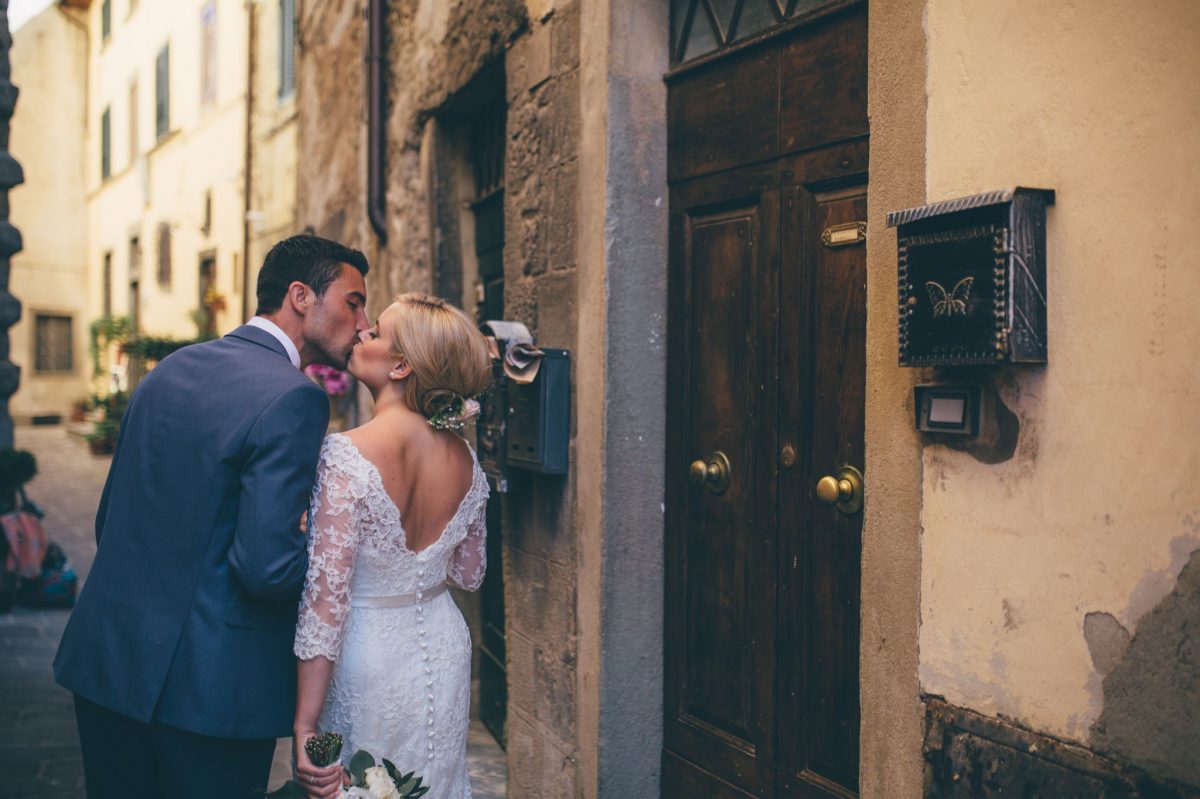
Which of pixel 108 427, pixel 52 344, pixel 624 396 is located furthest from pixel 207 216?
pixel 624 396

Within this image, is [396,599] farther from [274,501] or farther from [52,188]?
[52,188]

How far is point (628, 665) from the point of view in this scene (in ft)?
11.7

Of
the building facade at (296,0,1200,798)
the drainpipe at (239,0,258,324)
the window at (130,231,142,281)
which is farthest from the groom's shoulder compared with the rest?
the window at (130,231,142,281)

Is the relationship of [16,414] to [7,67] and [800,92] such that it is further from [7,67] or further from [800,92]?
[800,92]

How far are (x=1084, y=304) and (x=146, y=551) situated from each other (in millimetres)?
1992

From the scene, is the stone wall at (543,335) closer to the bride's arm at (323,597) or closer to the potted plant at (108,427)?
the bride's arm at (323,597)

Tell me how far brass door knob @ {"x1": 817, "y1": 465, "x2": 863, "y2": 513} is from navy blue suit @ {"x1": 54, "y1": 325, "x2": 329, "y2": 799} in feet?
4.28

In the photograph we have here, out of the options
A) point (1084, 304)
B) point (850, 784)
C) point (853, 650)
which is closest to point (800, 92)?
point (1084, 304)

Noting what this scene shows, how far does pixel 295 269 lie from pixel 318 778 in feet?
3.90

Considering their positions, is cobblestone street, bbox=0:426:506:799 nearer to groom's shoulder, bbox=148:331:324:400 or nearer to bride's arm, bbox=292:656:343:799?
bride's arm, bbox=292:656:343:799

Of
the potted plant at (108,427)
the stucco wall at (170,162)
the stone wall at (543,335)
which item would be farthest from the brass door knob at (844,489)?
the potted plant at (108,427)

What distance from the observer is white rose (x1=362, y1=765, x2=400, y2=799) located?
90.2 inches

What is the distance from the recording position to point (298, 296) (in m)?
2.63

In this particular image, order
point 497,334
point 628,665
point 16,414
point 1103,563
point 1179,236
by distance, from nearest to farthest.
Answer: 1. point 1179,236
2. point 1103,563
3. point 628,665
4. point 497,334
5. point 16,414
